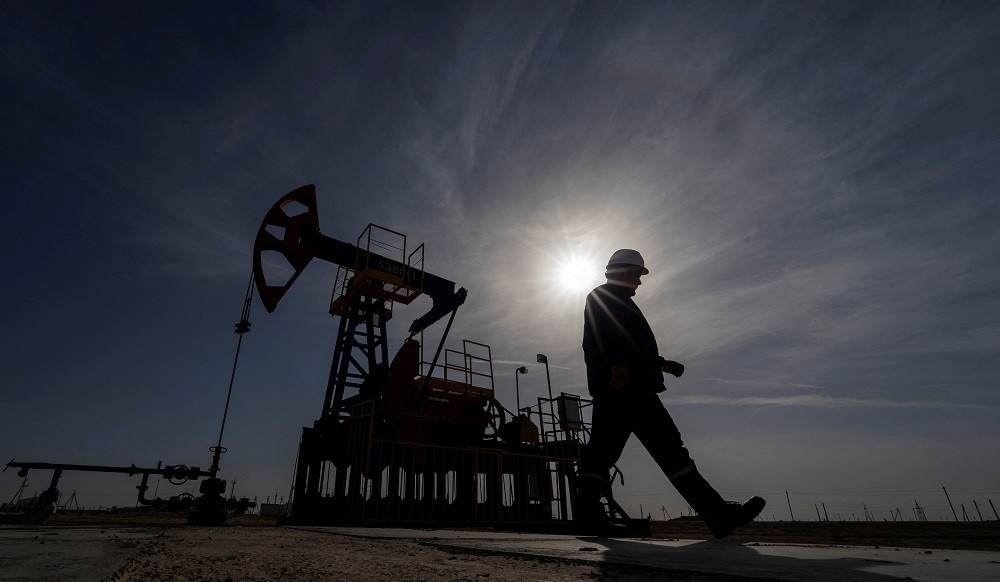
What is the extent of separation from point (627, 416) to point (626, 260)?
1.68 m

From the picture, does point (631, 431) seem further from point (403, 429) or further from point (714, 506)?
point (403, 429)

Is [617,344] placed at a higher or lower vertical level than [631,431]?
higher

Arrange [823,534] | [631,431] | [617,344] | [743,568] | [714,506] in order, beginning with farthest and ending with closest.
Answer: [823,534], [617,344], [631,431], [714,506], [743,568]

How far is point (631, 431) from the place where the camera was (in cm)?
451

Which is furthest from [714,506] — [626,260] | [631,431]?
[626,260]

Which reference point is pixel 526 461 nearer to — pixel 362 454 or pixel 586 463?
pixel 362 454

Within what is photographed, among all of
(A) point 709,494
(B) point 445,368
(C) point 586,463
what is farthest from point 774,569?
(B) point 445,368

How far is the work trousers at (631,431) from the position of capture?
430 cm

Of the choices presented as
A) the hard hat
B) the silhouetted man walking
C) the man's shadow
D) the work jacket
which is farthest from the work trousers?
the man's shadow

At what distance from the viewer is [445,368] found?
1201cm

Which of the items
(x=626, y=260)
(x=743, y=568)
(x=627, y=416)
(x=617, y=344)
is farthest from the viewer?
(x=626, y=260)

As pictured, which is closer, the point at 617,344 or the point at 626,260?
the point at 617,344

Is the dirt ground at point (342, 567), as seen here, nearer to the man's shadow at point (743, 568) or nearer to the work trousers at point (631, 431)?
the man's shadow at point (743, 568)

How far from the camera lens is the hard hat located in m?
5.08
